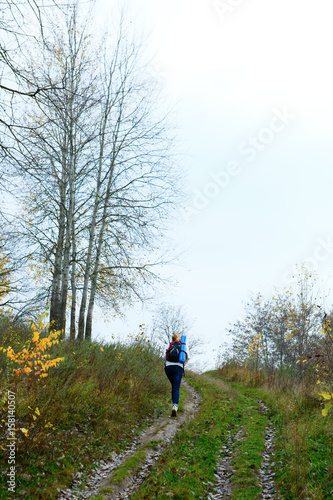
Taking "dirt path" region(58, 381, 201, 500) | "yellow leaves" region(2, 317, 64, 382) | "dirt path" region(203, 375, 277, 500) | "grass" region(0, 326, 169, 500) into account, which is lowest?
"dirt path" region(203, 375, 277, 500)

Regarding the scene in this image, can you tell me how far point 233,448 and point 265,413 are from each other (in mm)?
3289

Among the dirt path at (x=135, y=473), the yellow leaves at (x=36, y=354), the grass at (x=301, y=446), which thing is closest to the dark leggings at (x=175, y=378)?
the dirt path at (x=135, y=473)

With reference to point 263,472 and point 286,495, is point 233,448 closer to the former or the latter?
point 263,472

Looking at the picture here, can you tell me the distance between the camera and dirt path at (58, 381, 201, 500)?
5.15 meters

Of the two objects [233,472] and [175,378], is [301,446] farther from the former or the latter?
[175,378]

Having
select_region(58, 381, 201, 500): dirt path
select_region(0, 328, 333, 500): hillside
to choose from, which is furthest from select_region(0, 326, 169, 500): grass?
select_region(58, 381, 201, 500): dirt path

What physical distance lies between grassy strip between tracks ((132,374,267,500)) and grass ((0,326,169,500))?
1221mm

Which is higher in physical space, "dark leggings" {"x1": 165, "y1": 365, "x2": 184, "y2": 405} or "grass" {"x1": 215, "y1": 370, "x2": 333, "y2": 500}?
"dark leggings" {"x1": 165, "y1": 365, "x2": 184, "y2": 405}

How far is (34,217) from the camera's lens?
1434 centimetres

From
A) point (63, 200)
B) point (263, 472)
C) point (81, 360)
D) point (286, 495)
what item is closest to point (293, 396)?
point (263, 472)

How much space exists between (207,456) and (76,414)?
2691mm

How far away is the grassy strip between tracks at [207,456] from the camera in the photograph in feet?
17.2

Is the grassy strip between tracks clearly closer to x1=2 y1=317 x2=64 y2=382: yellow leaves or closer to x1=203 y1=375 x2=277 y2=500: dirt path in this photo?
x1=203 y1=375 x2=277 y2=500: dirt path

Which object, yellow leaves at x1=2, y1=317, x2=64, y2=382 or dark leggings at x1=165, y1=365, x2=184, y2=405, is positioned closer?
yellow leaves at x1=2, y1=317, x2=64, y2=382
